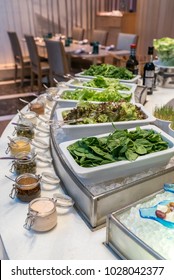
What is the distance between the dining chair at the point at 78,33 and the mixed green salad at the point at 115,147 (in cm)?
554

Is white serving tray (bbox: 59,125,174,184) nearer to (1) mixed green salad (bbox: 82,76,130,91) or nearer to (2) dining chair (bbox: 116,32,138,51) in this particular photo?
(1) mixed green salad (bbox: 82,76,130,91)

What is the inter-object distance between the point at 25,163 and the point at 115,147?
14.4 inches

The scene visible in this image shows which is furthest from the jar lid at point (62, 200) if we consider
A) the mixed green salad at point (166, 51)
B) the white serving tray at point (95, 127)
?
the mixed green salad at point (166, 51)

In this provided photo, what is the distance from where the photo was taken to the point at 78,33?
6.08 meters

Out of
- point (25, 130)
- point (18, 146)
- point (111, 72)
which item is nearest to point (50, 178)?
point (18, 146)

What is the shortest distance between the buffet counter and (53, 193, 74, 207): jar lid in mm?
Result: 17

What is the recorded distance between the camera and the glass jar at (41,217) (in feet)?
2.59

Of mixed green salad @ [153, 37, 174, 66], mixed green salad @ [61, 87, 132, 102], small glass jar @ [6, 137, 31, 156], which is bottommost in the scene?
small glass jar @ [6, 137, 31, 156]

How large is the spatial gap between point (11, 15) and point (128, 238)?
20.4 ft

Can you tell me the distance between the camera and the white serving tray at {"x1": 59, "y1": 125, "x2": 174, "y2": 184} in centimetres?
82

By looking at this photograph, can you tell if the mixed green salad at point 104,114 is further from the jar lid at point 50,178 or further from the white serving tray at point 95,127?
the jar lid at point 50,178

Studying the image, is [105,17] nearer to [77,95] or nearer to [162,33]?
[162,33]

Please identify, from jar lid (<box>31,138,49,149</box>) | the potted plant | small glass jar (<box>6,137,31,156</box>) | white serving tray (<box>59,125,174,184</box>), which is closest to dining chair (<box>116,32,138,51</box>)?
the potted plant

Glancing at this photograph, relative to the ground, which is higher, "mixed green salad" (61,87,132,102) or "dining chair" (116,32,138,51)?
"mixed green salad" (61,87,132,102)
